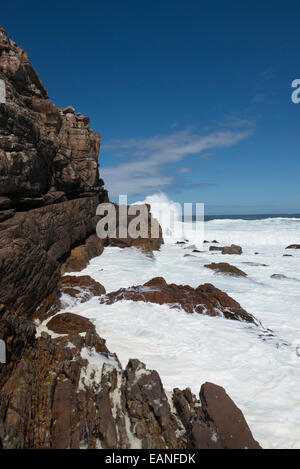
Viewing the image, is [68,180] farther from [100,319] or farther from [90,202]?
[100,319]

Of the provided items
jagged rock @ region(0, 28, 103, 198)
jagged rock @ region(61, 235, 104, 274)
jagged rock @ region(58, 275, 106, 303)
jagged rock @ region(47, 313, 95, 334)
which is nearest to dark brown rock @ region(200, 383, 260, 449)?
jagged rock @ region(47, 313, 95, 334)

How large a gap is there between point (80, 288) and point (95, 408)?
5.83 metres

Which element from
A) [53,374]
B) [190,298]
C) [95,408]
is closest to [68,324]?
[53,374]

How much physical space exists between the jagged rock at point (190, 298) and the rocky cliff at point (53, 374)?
1466mm

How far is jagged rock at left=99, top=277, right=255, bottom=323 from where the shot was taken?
7.49 metres

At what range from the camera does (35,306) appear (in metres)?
6.41

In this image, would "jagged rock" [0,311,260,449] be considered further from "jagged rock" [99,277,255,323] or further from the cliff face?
"jagged rock" [99,277,255,323]

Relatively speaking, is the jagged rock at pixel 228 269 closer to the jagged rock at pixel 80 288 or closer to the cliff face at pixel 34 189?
the jagged rock at pixel 80 288

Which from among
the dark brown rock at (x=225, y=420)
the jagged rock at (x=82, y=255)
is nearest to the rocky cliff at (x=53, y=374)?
the dark brown rock at (x=225, y=420)

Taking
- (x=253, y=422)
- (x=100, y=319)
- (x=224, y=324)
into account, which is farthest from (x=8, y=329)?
(x=224, y=324)

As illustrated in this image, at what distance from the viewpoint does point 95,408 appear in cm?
332

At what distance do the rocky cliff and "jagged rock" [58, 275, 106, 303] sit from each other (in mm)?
47

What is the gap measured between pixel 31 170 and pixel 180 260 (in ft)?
36.4

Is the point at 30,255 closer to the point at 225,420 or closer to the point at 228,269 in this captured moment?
the point at 225,420
